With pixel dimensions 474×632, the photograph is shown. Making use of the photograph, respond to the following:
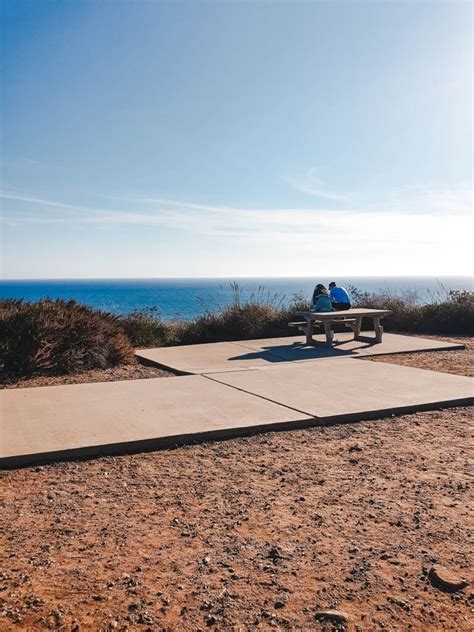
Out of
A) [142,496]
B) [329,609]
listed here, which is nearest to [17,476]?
[142,496]

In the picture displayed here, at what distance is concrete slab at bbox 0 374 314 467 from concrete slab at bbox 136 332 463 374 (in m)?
1.63

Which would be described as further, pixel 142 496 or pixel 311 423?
pixel 311 423

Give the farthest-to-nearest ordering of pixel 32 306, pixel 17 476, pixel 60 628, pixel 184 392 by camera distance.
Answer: pixel 32 306
pixel 184 392
pixel 17 476
pixel 60 628

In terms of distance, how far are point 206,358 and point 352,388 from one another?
122 inches

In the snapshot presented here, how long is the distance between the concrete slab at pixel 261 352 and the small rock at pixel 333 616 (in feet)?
17.6

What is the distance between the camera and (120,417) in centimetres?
527

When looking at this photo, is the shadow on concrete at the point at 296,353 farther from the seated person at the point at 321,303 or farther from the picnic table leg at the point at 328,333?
the seated person at the point at 321,303

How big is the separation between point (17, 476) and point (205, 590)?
75.0 inches

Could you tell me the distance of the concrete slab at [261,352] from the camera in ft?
28.0

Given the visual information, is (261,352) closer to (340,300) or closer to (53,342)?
(340,300)

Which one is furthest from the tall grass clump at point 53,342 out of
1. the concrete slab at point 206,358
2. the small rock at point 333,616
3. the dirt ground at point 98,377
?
the small rock at point 333,616

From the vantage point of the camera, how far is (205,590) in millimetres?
2617

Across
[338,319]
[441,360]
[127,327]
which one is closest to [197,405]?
[441,360]

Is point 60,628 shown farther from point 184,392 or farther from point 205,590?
point 184,392
